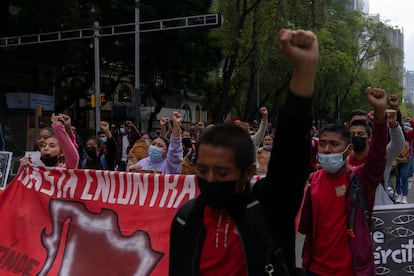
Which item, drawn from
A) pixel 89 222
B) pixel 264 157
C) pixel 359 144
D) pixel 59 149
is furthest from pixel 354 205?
pixel 264 157

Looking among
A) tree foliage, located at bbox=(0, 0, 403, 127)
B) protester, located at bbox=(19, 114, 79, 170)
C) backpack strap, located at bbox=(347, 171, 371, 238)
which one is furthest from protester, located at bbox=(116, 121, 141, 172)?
tree foliage, located at bbox=(0, 0, 403, 127)

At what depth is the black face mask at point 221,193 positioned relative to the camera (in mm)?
1762

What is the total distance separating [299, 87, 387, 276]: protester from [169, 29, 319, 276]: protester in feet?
4.22

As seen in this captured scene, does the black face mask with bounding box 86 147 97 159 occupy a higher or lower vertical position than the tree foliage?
lower

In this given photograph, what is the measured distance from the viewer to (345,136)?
3264mm

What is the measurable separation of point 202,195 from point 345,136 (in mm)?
1665

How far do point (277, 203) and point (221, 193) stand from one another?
0.60 feet

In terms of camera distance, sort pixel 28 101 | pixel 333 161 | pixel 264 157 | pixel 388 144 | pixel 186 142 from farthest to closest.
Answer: pixel 28 101 → pixel 186 142 → pixel 264 157 → pixel 388 144 → pixel 333 161

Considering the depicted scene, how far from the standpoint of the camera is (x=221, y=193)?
176 cm

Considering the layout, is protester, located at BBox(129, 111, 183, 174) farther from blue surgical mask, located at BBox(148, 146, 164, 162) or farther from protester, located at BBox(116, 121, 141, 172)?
protester, located at BBox(116, 121, 141, 172)

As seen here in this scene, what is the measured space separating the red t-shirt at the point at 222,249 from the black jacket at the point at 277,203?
0.08 feet

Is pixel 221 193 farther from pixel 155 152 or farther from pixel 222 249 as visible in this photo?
pixel 155 152

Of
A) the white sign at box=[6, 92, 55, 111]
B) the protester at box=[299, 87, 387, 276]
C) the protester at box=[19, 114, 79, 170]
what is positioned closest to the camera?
the protester at box=[299, 87, 387, 276]

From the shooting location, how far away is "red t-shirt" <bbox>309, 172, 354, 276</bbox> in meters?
3.02
